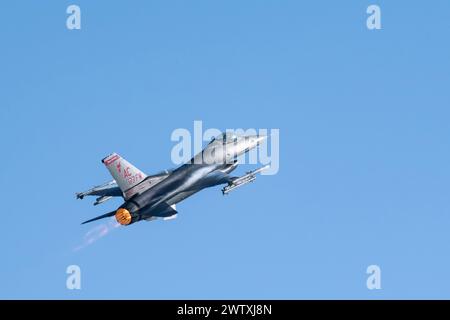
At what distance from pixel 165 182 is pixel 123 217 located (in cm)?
586

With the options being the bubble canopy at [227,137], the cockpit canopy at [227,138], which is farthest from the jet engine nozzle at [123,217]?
the bubble canopy at [227,137]

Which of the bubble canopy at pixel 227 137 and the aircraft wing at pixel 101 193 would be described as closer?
the aircraft wing at pixel 101 193

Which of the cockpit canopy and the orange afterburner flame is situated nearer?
the orange afterburner flame

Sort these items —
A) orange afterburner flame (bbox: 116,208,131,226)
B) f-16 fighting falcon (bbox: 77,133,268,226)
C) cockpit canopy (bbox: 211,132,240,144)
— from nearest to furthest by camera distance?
1. orange afterburner flame (bbox: 116,208,131,226)
2. f-16 fighting falcon (bbox: 77,133,268,226)
3. cockpit canopy (bbox: 211,132,240,144)

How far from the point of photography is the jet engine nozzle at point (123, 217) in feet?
307

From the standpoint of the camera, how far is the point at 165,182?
3839 inches

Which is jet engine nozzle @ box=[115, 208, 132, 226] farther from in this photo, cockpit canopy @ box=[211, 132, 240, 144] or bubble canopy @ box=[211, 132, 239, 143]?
bubble canopy @ box=[211, 132, 239, 143]

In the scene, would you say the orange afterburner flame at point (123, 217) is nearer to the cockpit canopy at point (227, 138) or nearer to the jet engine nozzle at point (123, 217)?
the jet engine nozzle at point (123, 217)

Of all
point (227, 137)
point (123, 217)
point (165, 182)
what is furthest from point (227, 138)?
point (123, 217)

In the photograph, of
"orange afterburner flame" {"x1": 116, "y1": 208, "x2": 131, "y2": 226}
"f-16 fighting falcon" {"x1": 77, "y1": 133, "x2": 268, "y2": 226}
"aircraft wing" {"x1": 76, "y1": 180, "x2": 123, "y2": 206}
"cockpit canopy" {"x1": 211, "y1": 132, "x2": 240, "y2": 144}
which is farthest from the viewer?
"cockpit canopy" {"x1": 211, "y1": 132, "x2": 240, "y2": 144}

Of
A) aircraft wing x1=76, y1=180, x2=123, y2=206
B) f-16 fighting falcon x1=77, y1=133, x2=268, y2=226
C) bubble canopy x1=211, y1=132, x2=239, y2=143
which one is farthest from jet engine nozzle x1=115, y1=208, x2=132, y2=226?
bubble canopy x1=211, y1=132, x2=239, y2=143

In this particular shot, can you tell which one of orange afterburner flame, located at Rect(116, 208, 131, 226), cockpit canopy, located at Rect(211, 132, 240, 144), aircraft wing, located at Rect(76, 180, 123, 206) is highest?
cockpit canopy, located at Rect(211, 132, 240, 144)

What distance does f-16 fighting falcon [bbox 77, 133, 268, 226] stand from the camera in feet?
310
